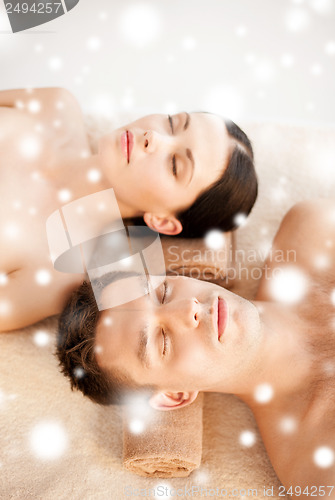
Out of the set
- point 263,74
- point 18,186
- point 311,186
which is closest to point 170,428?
point 18,186

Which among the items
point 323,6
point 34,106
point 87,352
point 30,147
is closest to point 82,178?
point 30,147

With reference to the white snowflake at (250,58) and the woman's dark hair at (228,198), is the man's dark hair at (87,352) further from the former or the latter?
the white snowflake at (250,58)

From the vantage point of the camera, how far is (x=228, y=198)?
1.33m

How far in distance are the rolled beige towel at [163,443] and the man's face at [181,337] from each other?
10 centimetres

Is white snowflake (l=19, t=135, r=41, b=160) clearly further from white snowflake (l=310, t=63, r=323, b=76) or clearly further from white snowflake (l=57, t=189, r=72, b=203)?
white snowflake (l=310, t=63, r=323, b=76)

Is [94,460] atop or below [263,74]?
below

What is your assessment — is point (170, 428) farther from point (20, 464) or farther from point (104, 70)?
point (104, 70)

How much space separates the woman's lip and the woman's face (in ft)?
1.18

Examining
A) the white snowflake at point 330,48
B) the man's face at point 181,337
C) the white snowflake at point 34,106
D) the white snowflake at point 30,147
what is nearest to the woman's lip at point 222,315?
the man's face at point 181,337

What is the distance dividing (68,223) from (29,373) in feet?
1.30

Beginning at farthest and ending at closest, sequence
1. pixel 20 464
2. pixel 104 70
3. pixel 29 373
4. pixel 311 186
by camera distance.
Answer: pixel 104 70 < pixel 311 186 < pixel 29 373 < pixel 20 464

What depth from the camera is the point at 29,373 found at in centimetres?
122

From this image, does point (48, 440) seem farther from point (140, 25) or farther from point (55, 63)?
point (140, 25)

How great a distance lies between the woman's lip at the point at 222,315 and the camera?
1014mm
